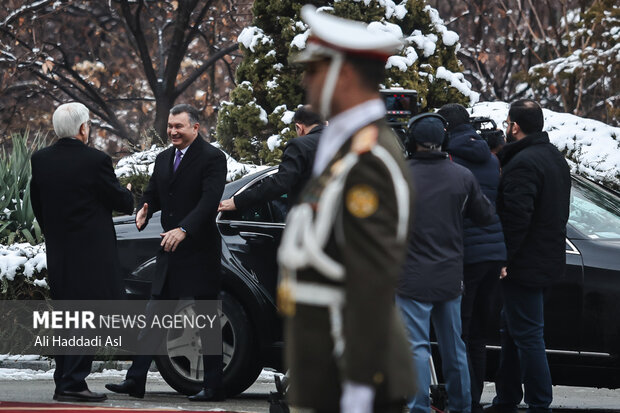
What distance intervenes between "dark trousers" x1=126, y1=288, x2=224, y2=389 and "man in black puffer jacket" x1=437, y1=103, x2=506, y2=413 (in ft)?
5.32

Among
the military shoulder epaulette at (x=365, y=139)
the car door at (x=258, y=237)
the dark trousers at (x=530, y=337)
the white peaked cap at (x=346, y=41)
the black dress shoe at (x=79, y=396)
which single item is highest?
the white peaked cap at (x=346, y=41)

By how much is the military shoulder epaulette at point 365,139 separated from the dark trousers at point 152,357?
467cm

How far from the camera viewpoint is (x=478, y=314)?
6844 mm

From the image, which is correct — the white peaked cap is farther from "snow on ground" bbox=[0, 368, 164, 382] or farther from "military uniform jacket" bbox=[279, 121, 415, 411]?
"snow on ground" bbox=[0, 368, 164, 382]

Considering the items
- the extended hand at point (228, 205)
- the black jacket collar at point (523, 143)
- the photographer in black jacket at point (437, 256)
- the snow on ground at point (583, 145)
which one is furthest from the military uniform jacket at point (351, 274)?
the snow on ground at point (583, 145)

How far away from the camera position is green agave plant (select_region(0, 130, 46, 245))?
9.87m

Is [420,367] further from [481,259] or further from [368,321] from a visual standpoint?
[368,321]

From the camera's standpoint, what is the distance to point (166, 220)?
295 inches

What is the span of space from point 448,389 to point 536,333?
64cm

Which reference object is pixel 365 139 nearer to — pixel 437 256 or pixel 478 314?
pixel 437 256

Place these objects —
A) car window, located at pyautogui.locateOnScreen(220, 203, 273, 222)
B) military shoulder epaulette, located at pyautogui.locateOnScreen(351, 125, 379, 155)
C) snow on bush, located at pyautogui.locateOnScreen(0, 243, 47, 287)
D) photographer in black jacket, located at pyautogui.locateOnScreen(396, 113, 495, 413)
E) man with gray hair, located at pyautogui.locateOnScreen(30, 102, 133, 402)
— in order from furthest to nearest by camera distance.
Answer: snow on bush, located at pyautogui.locateOnScreen(0, 243, 47, 287) → car window, located at pyautogui.locateOnScreen(220, 203, 273, 222) → man with gray hair, located at pyautogui.locateOnScreen(30, 102, 133, 402) → photographer in black jacket, located at pyautogui.locateOnScreen(396, 113, 495, 413) → military shoulder epaulette, located at pyautogui.locateOnScreen(351, 125, 379, 155)

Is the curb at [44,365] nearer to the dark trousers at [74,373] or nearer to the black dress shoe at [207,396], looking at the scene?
the dark trousers at [74,373]

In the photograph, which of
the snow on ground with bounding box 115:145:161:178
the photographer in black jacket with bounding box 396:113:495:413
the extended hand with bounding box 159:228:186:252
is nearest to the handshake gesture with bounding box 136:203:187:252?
the extended hand with bounding box 159:228:186:252

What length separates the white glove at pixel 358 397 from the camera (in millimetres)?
2795
